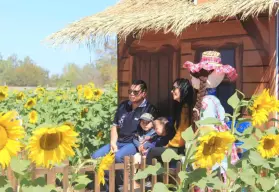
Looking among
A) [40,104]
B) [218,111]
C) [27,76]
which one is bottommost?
[27,76]

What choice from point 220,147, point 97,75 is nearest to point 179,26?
point 220,147

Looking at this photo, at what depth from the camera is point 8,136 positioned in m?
2.36

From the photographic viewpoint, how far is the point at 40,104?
10.2m

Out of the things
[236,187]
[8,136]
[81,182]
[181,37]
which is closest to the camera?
[8,136]

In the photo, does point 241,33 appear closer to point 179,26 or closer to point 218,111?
point 179,26

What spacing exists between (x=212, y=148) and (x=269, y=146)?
74 cm

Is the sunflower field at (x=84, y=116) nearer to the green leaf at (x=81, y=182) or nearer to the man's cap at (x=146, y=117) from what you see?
the man's cap at (x=146, y=117)

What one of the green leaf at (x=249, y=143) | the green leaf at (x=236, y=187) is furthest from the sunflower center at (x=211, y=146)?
the green leaf at (x=236, y=187)

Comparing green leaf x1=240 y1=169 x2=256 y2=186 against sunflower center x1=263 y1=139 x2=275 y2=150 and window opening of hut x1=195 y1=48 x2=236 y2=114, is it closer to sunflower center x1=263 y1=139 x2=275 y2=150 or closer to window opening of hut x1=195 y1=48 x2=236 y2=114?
sunflower center x1=263 y1=139 x2=275 y2=150

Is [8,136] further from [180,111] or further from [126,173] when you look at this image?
[180,111]

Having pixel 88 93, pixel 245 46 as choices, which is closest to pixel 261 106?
pixel 245 46

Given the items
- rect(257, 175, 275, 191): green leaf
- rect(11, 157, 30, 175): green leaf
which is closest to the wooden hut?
rect(257, 175, 275, 191): green leaf

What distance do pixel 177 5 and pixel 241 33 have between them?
1.04m

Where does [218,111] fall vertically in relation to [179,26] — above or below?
below
